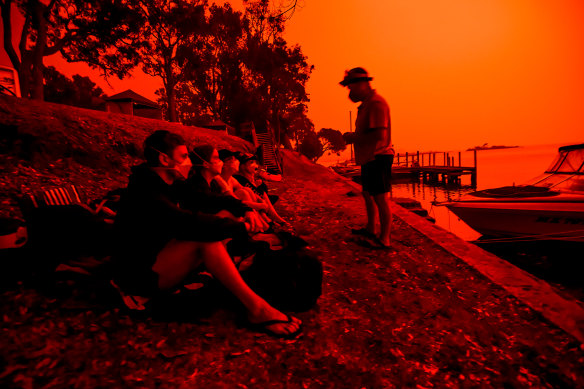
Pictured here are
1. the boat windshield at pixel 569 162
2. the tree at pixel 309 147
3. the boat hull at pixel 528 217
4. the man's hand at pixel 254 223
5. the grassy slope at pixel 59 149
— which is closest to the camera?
the man's hand at pixel 254 223

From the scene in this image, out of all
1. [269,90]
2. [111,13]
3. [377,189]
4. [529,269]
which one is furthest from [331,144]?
[377,189]

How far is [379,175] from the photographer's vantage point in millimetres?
4254

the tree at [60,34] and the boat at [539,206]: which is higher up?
the tree at [60,34]

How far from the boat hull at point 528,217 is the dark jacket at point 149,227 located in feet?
30.3

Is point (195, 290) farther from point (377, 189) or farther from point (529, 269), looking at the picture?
point (529, 269)

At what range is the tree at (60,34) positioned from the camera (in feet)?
41.6

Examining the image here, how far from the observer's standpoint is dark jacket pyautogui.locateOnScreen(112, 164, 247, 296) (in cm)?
218

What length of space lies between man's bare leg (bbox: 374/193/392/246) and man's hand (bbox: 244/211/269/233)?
1.65 meters

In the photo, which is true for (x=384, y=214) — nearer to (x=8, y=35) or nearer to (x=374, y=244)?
(x=374, y=244)

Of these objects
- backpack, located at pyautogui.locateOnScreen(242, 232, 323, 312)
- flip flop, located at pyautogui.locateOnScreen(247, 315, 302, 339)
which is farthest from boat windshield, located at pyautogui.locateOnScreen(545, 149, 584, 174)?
flip flop, located at pyautogui.locateOnScreen(247, 315, 302, 339)

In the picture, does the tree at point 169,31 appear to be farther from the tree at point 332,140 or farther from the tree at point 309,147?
the tree at point 332,140

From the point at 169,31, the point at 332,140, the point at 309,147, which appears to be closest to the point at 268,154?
the point at 169,31

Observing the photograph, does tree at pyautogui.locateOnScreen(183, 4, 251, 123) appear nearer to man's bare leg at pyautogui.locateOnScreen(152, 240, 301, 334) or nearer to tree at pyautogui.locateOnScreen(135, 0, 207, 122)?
tree at pyautogui.locateOnScreen(135, 0, 207, 122)

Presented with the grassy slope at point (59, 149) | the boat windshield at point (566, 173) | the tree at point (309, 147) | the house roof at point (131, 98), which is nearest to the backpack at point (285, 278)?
the grassy slope at point (59, 149)
